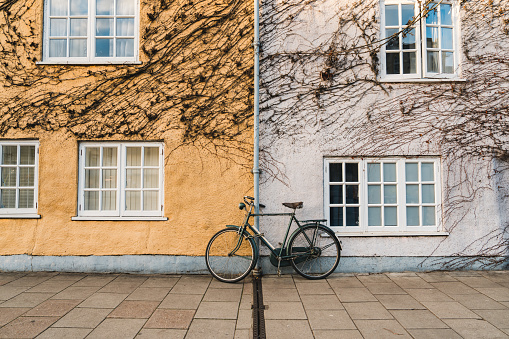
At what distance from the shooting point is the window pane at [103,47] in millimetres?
6828

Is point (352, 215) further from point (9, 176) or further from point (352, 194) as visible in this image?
point (9, 176)

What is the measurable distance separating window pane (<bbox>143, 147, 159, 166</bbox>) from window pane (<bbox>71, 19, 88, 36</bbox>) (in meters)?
2.42

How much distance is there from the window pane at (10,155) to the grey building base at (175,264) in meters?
1.66

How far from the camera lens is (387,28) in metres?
6.75

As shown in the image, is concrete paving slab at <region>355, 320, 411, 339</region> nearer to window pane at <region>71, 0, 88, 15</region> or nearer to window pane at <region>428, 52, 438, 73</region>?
window pane at <region>428, 52, 438, 73</region>

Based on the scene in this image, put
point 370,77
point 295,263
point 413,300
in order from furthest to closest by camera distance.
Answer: point 370,77
point 295,263
point 413,300

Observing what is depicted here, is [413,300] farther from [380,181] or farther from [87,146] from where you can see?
[87,146]

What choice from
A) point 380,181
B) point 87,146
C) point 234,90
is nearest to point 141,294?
point 87,146

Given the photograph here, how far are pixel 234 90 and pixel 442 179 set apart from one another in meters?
3.93

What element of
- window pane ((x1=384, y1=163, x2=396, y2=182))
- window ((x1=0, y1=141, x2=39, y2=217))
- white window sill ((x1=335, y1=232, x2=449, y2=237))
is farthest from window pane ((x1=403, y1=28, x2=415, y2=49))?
window ((x1=0, y1=141, x2=39, y2=217))

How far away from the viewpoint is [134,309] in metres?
4.73

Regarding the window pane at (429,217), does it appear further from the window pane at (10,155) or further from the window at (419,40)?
the window pane at (10,155)

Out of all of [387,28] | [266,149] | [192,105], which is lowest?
[266,149]

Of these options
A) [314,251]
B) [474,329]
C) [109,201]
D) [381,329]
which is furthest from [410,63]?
[109,201]
